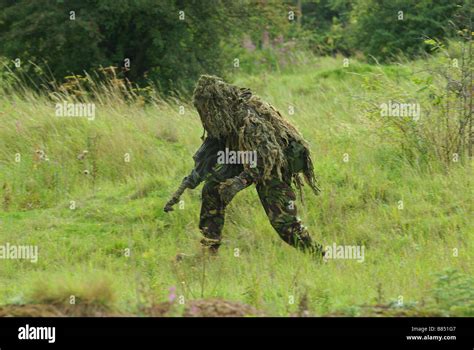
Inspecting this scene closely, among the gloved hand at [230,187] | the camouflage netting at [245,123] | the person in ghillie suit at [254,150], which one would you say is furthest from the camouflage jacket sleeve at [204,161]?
the gloved hand at [230,187]

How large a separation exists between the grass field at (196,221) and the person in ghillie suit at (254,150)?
1.70 feet

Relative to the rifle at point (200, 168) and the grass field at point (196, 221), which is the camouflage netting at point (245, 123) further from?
the grass field at point (196, 221)

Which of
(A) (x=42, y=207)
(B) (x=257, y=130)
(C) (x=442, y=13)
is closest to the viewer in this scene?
(B) (x=257, y=130)

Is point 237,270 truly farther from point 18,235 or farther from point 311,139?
point 311,139

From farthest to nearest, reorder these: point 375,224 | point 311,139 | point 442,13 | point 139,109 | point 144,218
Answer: point 442,13 → point 139,109 → point 311,139 → point 144,218 → point 375,224

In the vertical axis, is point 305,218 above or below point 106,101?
below

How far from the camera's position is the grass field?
23.1ft

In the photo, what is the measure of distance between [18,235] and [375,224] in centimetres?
409

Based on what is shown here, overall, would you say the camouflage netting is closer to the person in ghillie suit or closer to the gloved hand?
the person in ghillie suit

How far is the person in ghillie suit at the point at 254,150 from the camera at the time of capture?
8.23 m

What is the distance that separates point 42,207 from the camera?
1111cm

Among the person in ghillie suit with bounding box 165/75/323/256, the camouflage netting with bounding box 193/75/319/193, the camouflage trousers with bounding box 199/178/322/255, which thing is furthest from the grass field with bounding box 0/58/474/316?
the camouflage netting with bounding box 193/75/319/193

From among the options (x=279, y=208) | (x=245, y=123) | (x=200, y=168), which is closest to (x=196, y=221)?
(x=200, y=168)
